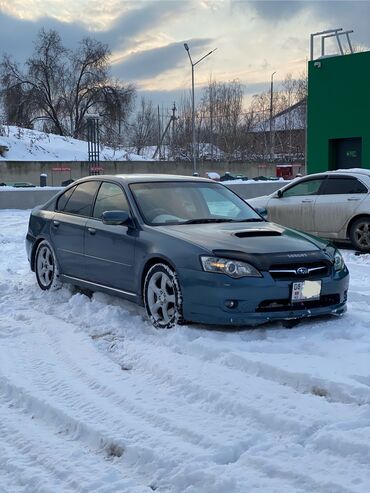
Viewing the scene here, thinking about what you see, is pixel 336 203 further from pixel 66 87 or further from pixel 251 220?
pixel 66 87

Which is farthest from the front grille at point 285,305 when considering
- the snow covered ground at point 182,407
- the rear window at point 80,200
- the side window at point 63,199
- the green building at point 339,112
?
the green building at point 339,112

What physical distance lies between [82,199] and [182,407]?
380cm

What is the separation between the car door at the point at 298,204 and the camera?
434 inches

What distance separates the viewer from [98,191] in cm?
701

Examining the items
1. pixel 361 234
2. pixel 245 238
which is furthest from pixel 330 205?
pixel 245 238

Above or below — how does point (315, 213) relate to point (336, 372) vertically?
above

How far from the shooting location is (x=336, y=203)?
10664 mm

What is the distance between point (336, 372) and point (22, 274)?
18.1 feet

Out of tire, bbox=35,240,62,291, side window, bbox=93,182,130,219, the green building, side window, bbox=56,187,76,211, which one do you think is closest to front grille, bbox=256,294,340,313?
side window, bbox=93,182,130,219

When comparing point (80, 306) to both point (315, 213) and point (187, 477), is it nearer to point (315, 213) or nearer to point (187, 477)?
point (187, 477)

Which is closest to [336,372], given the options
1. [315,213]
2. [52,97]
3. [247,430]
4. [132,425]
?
[247,430]

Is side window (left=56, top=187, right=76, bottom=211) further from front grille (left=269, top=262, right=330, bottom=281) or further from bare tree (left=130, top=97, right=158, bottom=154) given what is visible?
bare tree (left=130, top=97, right=158, bottom=154)

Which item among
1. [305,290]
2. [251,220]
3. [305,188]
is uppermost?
[305,188]

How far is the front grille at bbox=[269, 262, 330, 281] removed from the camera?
209 inches
